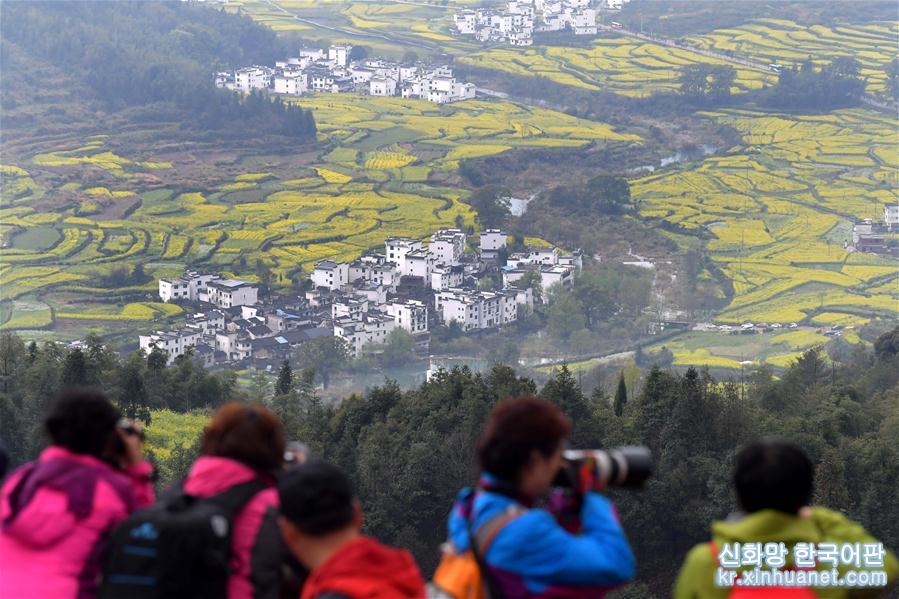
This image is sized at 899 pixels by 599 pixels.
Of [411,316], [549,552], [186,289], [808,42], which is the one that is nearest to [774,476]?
[549,552]

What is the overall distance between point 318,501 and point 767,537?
2.16 feet

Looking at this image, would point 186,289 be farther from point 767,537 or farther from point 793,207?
point 767,537

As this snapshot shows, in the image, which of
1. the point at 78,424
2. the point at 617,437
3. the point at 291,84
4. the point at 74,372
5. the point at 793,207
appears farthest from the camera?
the point at 291,84

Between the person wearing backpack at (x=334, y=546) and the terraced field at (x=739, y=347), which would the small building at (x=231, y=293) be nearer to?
the terraced field at (x=739, y=347)

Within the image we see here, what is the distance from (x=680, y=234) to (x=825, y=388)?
63.6 ft

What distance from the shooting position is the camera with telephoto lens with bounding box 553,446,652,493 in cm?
207

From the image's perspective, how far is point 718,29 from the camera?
55375mm

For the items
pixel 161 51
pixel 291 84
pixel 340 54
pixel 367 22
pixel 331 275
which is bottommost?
pixel 331 275

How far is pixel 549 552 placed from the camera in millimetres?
2014

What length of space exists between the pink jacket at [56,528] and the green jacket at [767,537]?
86 cm

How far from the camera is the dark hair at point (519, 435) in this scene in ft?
6.72

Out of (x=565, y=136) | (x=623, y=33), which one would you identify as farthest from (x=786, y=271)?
(x=623, y=33)

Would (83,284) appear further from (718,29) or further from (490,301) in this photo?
(718,29)

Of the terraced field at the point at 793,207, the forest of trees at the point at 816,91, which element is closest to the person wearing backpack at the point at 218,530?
the terraced field at the point at 793,207
